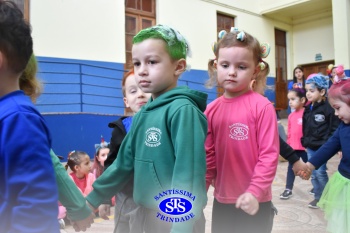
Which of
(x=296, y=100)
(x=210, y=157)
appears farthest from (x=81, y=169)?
(x=296, y=100)

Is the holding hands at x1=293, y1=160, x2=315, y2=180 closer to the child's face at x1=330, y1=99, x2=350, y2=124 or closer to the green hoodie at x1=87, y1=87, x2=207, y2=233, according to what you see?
the child's face at x1=330, y1=99, x2=350, y2=124

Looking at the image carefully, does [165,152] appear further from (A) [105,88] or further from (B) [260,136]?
(A) [105,88]

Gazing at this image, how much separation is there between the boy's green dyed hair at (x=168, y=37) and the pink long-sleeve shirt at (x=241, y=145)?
0.44 metres

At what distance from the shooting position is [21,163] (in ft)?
3.03

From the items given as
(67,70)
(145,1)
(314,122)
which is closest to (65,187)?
(314,122)

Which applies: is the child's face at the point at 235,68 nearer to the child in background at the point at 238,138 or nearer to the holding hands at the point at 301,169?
the child in background at the point at 238,138

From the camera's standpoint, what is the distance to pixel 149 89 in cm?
140

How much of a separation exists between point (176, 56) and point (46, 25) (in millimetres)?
6204

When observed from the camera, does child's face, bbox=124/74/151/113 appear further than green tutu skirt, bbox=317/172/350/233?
No

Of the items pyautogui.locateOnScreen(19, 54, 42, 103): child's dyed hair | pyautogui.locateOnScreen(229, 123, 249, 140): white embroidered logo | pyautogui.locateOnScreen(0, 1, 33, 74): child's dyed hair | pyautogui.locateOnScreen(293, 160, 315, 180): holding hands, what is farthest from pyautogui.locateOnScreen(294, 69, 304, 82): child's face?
pyautogui.locateOnScreen(0, 1, 33, 74): child's dyed hair

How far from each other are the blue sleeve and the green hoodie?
1.42 feet

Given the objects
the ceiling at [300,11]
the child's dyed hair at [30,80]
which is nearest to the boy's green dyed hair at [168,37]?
the child's dyed hair at [30,80]

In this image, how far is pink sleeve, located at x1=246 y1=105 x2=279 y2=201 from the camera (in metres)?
1.48

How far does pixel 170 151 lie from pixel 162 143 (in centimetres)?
4
